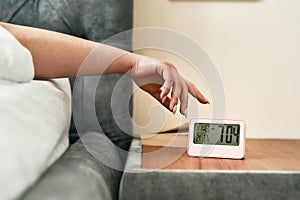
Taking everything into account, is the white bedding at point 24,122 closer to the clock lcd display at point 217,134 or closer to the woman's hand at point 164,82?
the woman's hand at point 164,82

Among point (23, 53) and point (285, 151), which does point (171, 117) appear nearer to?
point (285, 151)

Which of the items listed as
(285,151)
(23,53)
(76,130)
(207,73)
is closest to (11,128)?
(23,53)

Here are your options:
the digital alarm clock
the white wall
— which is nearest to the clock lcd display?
the digital alarm clock

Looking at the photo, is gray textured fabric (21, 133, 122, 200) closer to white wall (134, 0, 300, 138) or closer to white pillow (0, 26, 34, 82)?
white pillow (0, 26, 34, 82)

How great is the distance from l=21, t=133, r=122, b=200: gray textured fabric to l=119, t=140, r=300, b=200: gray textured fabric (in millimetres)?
51

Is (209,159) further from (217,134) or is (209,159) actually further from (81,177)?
(81,177)

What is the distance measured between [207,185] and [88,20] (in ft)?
2.44

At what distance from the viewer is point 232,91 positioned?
1.53 metres

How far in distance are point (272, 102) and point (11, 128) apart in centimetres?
110

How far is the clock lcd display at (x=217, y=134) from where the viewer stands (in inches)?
39.1

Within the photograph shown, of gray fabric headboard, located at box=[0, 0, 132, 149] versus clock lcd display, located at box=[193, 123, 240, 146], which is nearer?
A: clock lcd display, located at box=[193, 123, 240, 146]

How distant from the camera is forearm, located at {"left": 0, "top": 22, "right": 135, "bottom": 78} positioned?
1050 millimetres

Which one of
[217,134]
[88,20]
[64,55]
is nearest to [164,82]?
[217,134]

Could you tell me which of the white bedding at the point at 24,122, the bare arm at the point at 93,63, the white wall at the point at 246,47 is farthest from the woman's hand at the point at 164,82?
the white wall at the point at 246,47
